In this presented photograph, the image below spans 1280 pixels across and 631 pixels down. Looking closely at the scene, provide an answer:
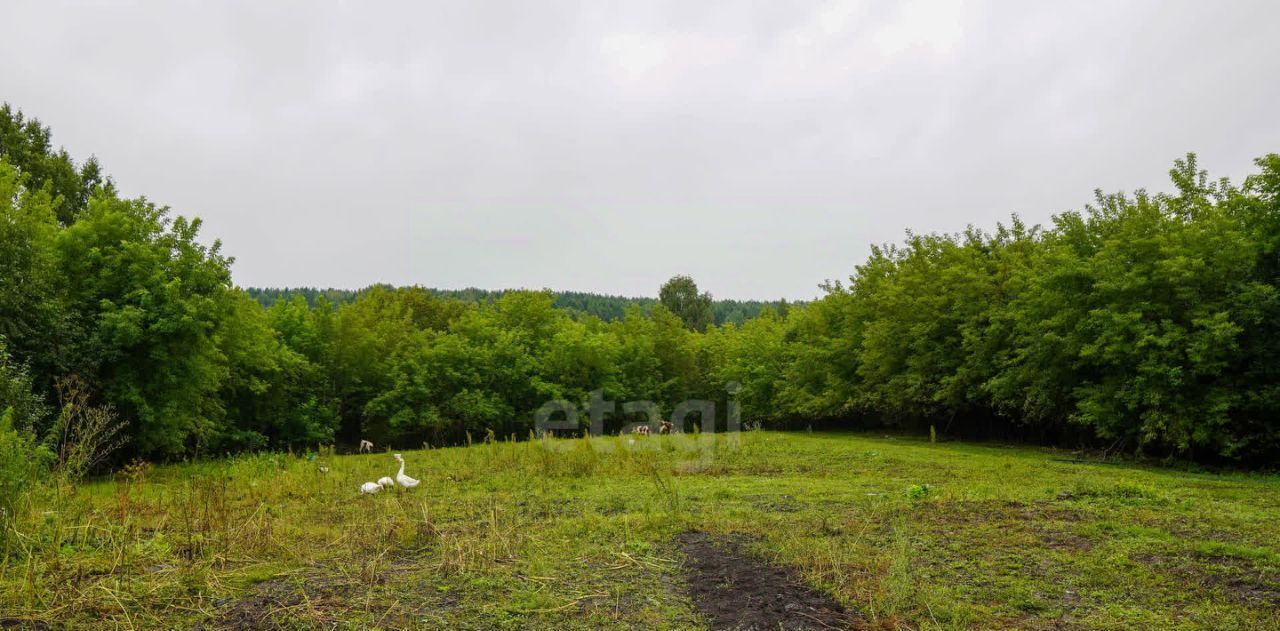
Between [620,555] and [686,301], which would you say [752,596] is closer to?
[620,555]

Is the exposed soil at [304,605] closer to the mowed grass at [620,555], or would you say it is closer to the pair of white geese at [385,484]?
the mowed grass at [620,555]

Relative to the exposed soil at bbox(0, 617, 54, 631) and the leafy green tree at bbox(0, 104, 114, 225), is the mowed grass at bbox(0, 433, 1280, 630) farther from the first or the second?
the leafy green tree at bbox(0, 104, 114, 225)

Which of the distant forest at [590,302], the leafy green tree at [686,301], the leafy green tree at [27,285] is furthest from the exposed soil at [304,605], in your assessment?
the distant forest at [590,302]

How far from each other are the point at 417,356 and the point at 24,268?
88.8ft

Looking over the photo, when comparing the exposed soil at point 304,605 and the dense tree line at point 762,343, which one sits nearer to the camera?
the exposed soil at point 304,605

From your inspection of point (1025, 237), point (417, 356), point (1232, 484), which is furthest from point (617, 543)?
point (417, 356)

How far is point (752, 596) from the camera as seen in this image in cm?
653

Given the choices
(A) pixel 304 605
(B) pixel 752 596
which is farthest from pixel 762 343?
(A) pixel 304 605

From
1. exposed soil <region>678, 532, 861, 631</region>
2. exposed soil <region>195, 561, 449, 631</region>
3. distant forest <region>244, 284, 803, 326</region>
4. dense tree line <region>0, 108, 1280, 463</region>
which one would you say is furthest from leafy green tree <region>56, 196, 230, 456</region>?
distant forest <region>244, 284, 803, 326</region>

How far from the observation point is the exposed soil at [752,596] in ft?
19.2

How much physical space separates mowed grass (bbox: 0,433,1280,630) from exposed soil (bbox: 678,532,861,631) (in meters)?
0.19

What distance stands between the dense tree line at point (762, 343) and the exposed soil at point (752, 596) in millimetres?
7708

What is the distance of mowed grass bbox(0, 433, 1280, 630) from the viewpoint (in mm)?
5891

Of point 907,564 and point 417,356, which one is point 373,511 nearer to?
point 907,564
